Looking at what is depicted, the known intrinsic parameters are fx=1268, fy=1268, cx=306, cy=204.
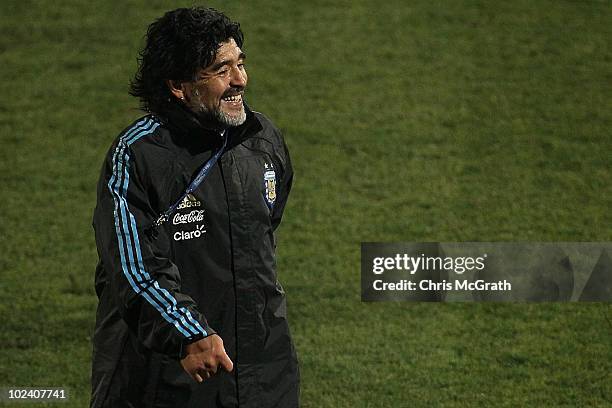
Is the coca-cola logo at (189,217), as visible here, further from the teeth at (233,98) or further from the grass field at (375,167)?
the grass field at (375,167)

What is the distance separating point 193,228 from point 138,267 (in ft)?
0.65

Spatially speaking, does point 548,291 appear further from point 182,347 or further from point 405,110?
point 182,347

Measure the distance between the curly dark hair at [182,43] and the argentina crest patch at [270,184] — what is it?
11.9 inches

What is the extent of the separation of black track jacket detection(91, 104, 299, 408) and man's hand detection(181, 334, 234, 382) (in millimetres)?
120

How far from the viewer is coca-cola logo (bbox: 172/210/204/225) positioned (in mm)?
2986

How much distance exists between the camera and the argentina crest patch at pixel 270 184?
10.4 ft

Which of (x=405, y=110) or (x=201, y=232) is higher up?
(x=405, y=110)

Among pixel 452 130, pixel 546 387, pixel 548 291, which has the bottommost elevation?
pixel 546 387

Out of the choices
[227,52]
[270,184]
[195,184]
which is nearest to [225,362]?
[195,184]

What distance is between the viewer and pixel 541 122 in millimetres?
8648

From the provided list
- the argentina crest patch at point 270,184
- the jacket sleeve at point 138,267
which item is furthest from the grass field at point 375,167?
the jacket sleeve at point 138,267

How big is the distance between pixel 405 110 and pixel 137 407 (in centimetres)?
600

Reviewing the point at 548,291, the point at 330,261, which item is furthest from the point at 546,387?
the point at 330,261

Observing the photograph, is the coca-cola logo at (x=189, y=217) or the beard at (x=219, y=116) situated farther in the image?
the beard at (x=219, y=116)
